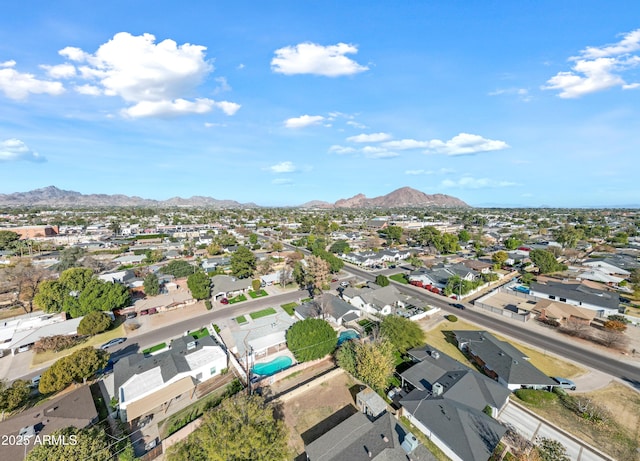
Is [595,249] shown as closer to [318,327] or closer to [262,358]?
[318,327]

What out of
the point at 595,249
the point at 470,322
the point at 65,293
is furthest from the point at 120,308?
the point at 595,249

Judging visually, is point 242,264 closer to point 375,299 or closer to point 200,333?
point 200,333

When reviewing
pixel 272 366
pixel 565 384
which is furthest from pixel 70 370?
pixel 565 384

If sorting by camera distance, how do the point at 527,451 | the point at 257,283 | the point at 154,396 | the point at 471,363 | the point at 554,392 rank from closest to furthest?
the point at 527,451 < the point at 154,396 < the point at 554,392 < the point at 471,363 < the point at 257,283

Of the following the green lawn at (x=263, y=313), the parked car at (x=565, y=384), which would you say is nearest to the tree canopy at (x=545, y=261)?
the parked car at (x=565, y=384)

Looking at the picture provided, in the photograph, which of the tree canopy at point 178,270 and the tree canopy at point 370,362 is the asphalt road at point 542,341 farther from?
the tree canopy at point 178,270
